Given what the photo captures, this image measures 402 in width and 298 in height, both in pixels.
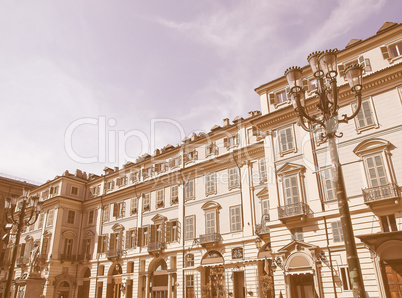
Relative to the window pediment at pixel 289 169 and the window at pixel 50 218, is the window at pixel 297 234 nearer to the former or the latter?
the window pediment at pixel 289 169

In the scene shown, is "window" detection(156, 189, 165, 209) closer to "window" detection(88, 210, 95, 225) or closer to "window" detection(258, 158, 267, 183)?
"window" detection(258, 158, 267, 183)

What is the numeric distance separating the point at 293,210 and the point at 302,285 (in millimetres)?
4329

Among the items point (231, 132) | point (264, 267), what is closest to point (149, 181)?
point (231, 132)

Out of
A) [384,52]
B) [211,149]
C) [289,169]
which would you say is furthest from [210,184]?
[384,52]

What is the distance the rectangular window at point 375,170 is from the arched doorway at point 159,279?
19.7m

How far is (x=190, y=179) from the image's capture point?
31.4 m

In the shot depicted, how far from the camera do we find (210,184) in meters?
29.7

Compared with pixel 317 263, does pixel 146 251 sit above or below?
above

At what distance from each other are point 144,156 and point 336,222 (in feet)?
78.0

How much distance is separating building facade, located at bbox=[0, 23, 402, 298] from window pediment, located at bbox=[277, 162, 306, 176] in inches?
3.5

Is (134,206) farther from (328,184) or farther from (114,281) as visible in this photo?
(328,184)

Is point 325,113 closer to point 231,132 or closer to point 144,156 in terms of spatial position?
point 231,132

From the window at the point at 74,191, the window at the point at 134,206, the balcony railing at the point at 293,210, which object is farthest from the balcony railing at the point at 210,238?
the window at the point at 74,191

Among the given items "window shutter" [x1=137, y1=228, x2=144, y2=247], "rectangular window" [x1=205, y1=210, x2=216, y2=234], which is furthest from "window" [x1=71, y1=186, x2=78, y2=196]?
"rectangular window" [x1=205, y1=210, x2=216, y2=234]
